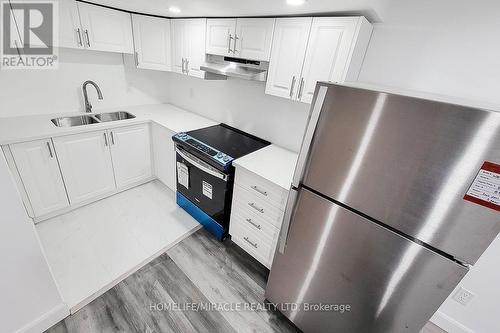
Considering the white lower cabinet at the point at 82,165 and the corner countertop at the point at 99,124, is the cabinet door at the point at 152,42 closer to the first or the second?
the corner countertop at the point at 99,124

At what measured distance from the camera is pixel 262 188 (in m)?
1.65

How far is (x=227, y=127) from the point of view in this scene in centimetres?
259

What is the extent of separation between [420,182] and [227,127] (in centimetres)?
205

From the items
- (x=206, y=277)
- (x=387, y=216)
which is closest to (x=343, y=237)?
(x=387, y=216)

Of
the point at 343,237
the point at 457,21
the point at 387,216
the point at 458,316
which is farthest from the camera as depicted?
the point at 458,316

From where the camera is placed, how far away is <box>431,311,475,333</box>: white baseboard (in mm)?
1585

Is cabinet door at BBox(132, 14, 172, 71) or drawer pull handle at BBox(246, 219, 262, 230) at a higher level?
cabinet door at BBox(132, 14, 172, 71)

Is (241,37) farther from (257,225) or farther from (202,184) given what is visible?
(257,225)

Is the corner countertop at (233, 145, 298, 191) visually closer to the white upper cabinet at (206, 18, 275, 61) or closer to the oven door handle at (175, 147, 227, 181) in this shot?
the oven door handle at (175, 147, 227, 181)

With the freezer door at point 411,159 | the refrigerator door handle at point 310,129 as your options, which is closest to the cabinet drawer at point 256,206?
the refrigerator door handle at point 310,129

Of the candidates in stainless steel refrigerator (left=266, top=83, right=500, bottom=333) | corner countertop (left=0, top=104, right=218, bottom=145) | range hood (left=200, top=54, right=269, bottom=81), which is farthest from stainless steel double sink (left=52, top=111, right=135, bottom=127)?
stainless steel refrigerator (left=266, top=83, right=500, bottom=333)

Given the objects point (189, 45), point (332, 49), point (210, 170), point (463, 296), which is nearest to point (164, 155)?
point (210, 170)

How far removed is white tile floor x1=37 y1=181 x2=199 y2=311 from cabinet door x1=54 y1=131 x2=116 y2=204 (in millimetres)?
194

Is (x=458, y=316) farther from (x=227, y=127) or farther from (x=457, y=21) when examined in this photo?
(x=227, y=127)
